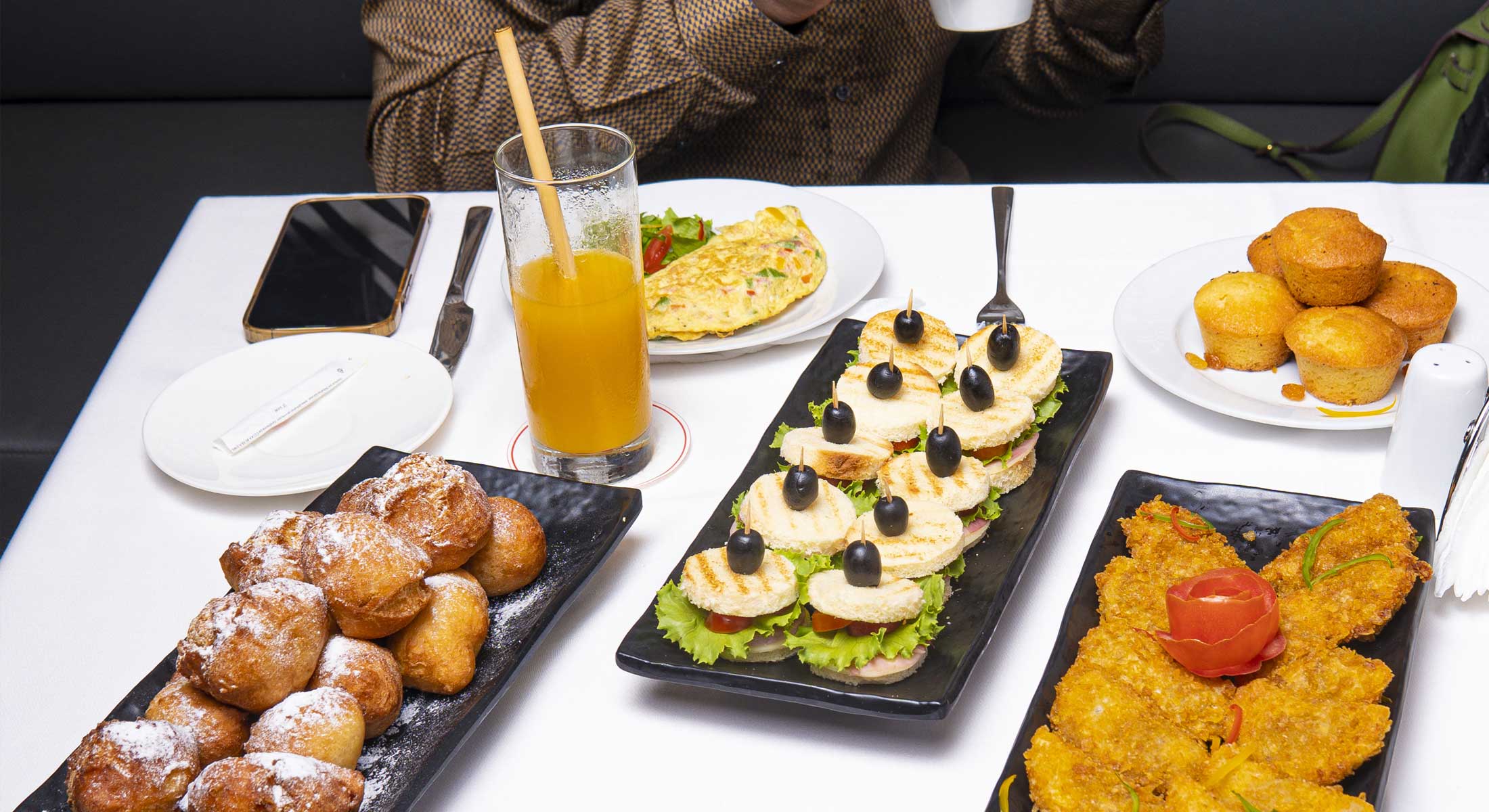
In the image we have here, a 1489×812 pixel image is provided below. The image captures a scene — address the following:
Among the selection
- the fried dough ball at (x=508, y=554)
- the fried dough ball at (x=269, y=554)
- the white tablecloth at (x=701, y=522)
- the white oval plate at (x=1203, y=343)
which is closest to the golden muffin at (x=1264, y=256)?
the white oval plate at (x=1203, y=343)

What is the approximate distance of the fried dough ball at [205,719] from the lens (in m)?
1.05

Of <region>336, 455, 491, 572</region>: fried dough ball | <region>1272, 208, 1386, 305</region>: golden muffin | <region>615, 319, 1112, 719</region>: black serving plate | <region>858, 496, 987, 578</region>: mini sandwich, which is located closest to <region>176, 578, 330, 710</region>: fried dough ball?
<region>336, 455, 491, 572</region>: fried dough ball

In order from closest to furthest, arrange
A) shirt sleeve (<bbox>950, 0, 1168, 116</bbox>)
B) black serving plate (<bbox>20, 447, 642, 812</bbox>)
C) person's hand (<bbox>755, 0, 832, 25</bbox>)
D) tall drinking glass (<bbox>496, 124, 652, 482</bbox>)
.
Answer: black serving plate (<bbox>20, 447, 642, 812</bbox>)
tall drinking glass (<bbox>496, 124, 652, 482</bbox>)
person's hand (<bbox>755, 0, 832, 25</bbox>)
shirt sleeve (<bbox>950, 0, 1168, 116</bbox>)

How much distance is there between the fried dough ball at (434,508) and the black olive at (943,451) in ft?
1.56

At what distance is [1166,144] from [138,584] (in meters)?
2.86

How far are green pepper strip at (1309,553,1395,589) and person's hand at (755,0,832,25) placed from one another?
4.56ft

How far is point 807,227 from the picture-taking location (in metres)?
1.98

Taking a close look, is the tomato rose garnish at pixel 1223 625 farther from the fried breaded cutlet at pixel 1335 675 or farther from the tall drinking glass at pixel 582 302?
the tall drinking glass at pixel 582 302

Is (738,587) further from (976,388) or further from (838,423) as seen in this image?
(976,388)

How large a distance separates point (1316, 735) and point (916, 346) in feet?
2.39

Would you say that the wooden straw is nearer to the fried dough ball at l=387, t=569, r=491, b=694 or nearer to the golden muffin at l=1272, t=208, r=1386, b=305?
the fried dough ball at l=387, t=569, r=491, b=694

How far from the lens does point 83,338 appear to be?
9.80ft

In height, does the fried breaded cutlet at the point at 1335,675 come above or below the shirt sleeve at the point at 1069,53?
above

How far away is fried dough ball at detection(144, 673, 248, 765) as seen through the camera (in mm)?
1052
